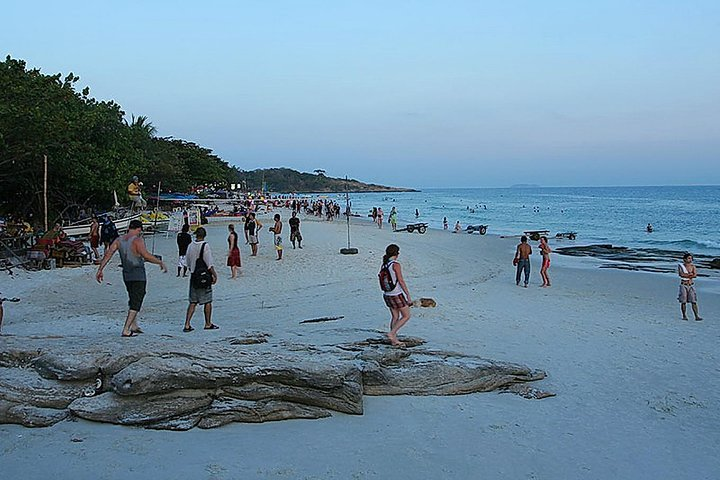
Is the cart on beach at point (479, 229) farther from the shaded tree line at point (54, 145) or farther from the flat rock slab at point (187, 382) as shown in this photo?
the flat rock slab at point (187, 382)

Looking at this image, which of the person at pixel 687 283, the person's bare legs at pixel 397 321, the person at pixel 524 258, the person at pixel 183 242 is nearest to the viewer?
the person's bare legs at pixel 397 321

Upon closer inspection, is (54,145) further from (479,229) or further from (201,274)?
(479,229)

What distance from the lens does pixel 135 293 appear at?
8.27 meters

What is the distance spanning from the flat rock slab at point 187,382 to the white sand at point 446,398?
0.19 metres

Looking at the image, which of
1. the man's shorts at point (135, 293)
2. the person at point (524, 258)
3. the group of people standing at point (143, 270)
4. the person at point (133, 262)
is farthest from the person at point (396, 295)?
the person at point (524, 258)

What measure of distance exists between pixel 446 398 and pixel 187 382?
2758 millimetres

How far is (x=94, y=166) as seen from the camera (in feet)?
86.4

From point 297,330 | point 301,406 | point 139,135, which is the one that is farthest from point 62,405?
point 139,135

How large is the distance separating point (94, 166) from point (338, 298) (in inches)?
673

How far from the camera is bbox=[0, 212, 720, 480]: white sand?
5.14 m

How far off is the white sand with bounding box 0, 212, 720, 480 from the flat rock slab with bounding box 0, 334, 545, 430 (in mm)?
188

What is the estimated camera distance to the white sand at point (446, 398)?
5145 mm

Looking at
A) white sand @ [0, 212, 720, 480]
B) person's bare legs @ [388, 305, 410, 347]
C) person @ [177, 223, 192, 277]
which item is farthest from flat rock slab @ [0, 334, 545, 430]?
person @ [177, 223, 192, 277]

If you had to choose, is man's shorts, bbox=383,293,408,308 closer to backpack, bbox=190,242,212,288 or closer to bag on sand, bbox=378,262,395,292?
bag on sand, bbox=378,262,395,292
